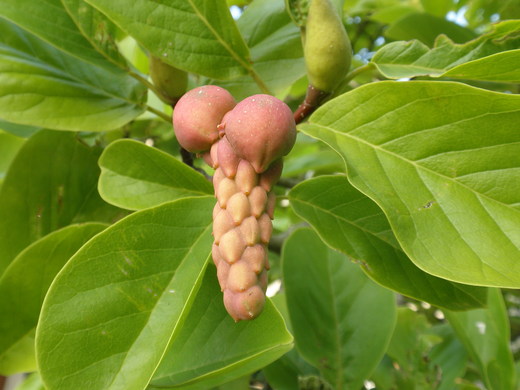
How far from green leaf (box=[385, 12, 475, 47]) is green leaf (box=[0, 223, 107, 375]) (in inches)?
35.7

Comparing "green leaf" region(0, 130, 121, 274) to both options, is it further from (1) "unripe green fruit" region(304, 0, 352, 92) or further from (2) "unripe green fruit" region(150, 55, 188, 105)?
(1) "unripe green fruit" region(304, 0, 352, 92)

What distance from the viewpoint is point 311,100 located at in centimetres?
74

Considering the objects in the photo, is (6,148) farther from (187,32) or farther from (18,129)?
(187,32)

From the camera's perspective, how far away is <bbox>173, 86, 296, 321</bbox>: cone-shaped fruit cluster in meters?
0.50

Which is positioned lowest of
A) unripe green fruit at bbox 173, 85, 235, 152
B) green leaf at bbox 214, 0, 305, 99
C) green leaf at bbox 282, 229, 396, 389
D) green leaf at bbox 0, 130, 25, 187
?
green leaf at bbox 282, 229, 396, 389

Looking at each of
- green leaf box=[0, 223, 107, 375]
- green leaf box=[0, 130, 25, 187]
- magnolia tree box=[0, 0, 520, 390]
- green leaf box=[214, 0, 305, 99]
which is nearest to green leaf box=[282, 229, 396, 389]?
magnolia tree box=[0, 0, 520, 390]

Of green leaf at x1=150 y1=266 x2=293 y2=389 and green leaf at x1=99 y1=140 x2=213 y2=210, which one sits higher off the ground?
green leaf at x1=99 y1=140 x2=213 y2=210

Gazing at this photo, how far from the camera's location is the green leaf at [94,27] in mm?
809

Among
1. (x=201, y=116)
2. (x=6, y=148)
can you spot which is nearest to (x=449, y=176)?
(x=201, y=116)

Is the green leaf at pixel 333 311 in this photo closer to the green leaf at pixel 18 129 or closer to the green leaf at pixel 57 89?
the green leaf at pixel 57 89

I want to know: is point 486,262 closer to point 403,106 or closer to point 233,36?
point 403,106

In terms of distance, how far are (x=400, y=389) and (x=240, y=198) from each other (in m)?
0.79

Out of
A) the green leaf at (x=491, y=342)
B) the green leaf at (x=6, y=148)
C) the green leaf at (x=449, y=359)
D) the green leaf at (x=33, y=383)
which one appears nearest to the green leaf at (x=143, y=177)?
the green leaf at (x=33, y=383)

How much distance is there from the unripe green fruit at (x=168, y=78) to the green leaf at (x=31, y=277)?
23 cm
